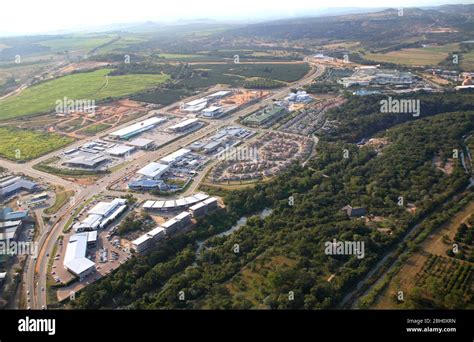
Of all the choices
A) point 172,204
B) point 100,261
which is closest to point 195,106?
point 172,204

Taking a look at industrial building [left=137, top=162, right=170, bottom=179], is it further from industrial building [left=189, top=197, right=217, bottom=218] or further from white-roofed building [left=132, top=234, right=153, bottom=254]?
white-roofed building [left=132, top=234, right=153, bottom=254]

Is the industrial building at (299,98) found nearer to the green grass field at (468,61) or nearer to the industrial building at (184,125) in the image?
the industrial building at (184,125)

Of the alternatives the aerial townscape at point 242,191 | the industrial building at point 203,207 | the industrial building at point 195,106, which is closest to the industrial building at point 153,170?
the aerial townscape at point 242,191

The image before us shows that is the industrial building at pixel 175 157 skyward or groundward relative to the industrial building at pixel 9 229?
skyward

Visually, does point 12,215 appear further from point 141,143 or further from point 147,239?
point 141,143

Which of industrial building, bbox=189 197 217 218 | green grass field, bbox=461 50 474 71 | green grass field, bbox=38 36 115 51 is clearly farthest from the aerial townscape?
green grass field, bbox=38 36 115 51

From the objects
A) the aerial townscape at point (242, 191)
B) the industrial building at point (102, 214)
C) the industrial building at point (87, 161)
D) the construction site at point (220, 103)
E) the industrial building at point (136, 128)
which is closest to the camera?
the aerial townscape at point (242, 191)

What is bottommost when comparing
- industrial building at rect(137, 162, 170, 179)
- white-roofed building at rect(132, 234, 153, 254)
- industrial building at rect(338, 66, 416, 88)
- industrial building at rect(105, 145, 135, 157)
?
white-roofed building at rect(132, 234, 153, 254)
